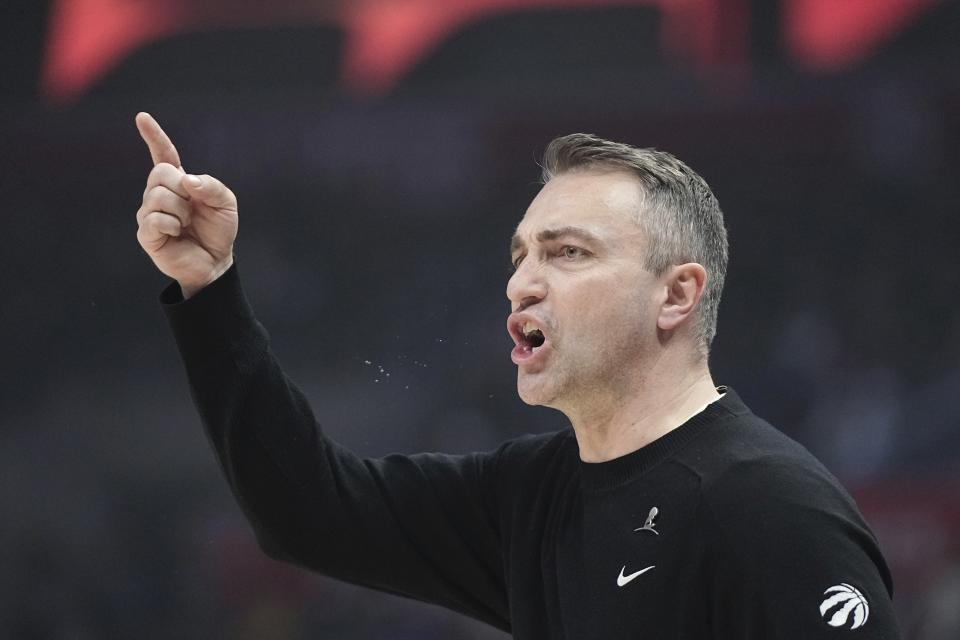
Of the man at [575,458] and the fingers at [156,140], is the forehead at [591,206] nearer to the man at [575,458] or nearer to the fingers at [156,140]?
the man at [575,458]

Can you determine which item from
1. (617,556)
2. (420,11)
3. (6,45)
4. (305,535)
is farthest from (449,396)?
(617,556)

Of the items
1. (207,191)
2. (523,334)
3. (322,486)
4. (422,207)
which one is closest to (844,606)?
(523,334)

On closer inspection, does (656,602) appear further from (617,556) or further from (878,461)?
(878,461)

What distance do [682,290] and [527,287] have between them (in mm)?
362

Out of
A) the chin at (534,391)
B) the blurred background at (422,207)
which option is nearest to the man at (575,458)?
the chin at (534,391)

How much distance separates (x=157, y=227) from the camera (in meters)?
2.75

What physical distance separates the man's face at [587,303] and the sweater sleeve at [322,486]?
17.9 inches

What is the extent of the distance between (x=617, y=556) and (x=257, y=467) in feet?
2.97

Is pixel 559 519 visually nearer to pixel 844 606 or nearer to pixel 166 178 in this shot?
pixel 844 606

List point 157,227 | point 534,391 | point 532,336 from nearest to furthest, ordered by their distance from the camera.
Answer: point 157,227
point 534,391
point 532,336

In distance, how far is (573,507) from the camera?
9.47ft

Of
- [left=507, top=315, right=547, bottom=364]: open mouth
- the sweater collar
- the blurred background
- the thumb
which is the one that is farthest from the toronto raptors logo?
the blurred background

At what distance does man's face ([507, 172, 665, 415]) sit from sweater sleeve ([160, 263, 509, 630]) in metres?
0.45

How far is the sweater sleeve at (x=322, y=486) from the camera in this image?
2.94m
